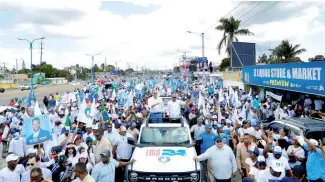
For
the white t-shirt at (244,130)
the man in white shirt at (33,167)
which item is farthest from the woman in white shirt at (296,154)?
the man in white shirt at (33,167)

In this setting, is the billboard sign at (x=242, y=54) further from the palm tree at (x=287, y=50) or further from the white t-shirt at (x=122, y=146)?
the white t-shirt at (x=122, y=146)

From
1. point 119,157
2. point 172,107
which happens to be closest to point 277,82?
point 172,107

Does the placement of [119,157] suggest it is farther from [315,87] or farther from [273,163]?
[315,87]

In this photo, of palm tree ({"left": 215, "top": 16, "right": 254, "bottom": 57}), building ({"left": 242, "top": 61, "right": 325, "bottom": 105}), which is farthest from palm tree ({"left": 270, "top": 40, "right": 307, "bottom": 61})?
building ({"left": 242, "top": 61, "right": 325, "bottom": 105})

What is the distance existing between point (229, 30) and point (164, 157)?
154 feet

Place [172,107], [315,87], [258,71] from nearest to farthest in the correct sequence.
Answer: [172,107], [315,87], [258,71]

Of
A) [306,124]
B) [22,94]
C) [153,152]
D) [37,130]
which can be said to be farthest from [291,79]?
[22,94]

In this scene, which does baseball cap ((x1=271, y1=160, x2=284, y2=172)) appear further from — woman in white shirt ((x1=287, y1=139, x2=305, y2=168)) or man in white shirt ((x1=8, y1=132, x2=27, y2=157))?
man in white shirt ((x1=8, y1=132, x2=27, y2=157))

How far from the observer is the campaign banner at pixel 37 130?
7.67m

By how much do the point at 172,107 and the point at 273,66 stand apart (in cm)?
1213

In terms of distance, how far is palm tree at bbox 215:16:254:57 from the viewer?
169 ft

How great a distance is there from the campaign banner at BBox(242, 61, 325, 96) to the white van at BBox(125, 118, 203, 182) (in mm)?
9115

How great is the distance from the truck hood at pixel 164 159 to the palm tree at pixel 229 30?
1777 inches

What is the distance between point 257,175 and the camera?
549 cm
